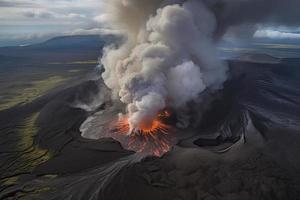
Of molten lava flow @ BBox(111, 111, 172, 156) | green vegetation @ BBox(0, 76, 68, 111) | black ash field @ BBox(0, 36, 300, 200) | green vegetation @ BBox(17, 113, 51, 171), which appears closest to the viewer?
black ash field @ BBox(0, 36, 300, 200)

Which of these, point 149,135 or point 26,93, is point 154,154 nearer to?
point 149,135

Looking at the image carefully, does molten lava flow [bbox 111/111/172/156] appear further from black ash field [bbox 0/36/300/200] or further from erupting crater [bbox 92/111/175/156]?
black ash field [bbox 0/36/300/200]

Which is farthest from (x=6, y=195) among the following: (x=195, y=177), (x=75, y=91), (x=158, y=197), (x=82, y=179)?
(x=75, y=91)

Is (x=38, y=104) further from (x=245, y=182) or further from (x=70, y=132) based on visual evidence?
(x=245, y=182)

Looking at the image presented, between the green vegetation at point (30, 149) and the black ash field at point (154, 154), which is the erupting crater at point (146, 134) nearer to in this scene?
the black ash field at point (154, 154)

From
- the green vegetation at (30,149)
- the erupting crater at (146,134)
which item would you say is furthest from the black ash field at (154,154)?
the erupting crater at (146,134)

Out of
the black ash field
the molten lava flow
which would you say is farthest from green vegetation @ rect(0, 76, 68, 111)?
the molten lava flow
